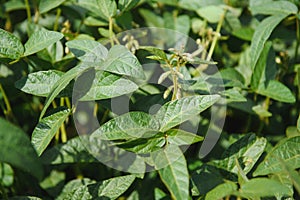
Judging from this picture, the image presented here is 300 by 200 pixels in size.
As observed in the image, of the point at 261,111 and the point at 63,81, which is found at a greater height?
the point at 63,81

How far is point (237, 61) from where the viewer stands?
165cm

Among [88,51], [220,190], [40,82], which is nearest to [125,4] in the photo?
[88,51]

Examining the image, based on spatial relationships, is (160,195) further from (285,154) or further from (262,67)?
(262,67)

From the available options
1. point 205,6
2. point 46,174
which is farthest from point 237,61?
point 46,174

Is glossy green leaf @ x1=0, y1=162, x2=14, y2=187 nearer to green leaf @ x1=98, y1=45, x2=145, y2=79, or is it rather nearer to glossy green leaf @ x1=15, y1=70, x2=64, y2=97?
glossy green leaf @ x1=15, y1=70, x2=64, y2=97

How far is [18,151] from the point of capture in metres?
0.78

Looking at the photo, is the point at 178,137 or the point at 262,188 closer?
the point at 262,188

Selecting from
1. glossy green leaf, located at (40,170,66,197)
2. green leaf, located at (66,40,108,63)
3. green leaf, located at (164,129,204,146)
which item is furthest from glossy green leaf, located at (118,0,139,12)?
glossy green leaf, located at (40,170,66,197)

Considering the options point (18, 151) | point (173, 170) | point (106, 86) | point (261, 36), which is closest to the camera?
point (18, 151)

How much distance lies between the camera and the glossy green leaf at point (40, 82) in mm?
1078

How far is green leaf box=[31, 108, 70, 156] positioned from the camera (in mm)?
994

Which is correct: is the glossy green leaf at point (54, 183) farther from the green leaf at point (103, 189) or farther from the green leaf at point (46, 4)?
the green leaf at point (46, 4)

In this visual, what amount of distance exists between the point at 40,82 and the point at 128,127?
0.25m

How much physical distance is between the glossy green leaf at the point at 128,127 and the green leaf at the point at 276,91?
0.43 metres
